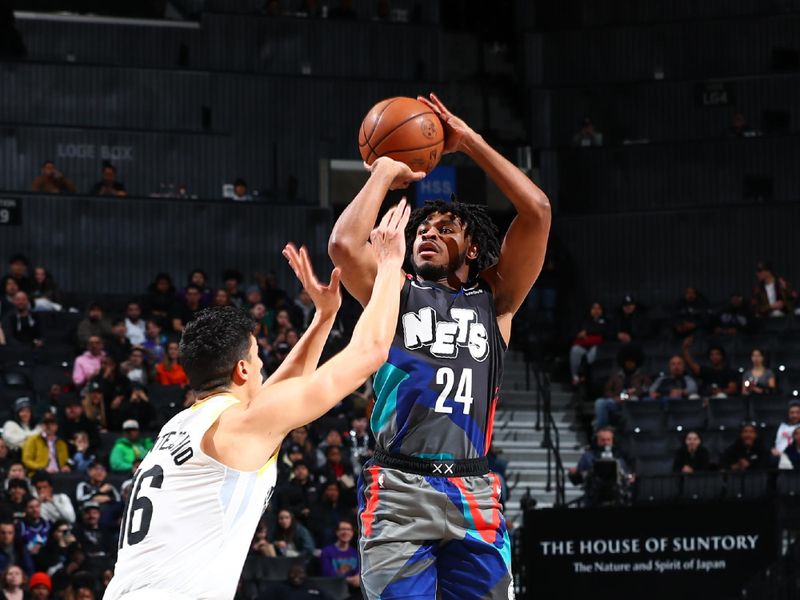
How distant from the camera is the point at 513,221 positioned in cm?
736

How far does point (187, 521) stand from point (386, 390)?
1952mm

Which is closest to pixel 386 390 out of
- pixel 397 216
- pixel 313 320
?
pixel 313 320

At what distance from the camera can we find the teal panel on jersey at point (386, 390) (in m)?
6.93

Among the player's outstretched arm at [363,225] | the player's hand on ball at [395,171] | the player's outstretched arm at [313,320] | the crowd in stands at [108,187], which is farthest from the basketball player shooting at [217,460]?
the crowd in stands at [108,187]

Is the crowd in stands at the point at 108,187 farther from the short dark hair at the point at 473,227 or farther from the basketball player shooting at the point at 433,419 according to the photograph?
the basketball player shooting at the point at 433,419

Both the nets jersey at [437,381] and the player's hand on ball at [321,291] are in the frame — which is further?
the nets jersey at [437,381]

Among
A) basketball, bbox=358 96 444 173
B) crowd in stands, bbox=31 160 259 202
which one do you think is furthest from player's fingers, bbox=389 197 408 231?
crowd in stands, bbox=31 160 259 202

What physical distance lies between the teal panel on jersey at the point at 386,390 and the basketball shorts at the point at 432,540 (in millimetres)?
261

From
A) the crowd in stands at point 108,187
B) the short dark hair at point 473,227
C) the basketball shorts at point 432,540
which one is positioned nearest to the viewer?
the basketball shorts at point 432,540

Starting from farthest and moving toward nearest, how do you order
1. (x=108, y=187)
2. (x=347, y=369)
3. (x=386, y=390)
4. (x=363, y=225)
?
(x=108, y=187) → (x=386, y=390) → (x=363, y=225) → (x=347, y=369)

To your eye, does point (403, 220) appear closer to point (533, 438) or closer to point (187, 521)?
point (187, 521)

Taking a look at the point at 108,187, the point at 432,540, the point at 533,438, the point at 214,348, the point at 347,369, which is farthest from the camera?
the point at 108,187

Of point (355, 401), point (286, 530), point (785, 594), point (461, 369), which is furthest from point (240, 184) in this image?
point (461, 369)

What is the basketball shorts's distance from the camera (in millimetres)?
6738
